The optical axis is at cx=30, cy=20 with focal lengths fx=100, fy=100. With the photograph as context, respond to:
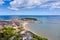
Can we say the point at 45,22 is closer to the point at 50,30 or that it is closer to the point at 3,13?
the point at 50,30

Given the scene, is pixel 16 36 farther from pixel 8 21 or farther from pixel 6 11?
pixel 6 11

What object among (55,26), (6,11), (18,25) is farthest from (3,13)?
(55,26)

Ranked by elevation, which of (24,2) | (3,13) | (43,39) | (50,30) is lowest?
(43,39)

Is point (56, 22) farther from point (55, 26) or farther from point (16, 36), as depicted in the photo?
point (16, 36)

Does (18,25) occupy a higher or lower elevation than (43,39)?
higher

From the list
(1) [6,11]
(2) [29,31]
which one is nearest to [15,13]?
(1) [6,11]

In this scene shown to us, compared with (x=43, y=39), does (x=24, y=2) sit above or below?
above
